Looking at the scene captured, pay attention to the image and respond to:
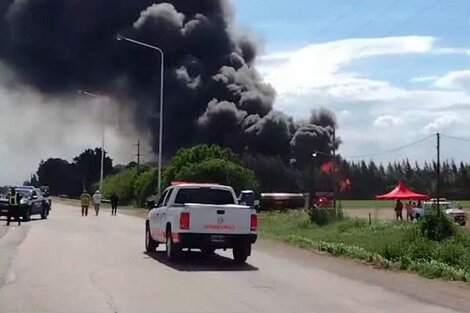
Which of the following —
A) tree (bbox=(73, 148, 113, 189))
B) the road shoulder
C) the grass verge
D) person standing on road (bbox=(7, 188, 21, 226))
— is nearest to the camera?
the road shoulder

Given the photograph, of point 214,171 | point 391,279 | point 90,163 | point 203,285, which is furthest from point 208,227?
point 90,163

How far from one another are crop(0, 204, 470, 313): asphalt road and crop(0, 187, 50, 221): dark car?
55.6ft

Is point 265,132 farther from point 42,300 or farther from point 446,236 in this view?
point 42,300

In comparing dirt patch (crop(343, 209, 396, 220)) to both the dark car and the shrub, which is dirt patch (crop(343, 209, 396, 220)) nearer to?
the shrub

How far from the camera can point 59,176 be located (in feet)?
485

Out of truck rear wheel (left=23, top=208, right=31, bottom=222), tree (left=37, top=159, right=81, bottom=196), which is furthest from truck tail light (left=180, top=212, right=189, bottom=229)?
tree (left=37, top=159, right=81, bottom=196)

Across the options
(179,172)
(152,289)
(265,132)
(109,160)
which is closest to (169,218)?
(152,289)

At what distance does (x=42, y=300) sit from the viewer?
12.2 meters

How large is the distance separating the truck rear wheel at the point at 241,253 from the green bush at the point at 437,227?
5.48 meters

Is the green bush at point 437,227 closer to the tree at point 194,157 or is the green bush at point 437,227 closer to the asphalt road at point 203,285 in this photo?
Result: the asphalt road at point 203,285

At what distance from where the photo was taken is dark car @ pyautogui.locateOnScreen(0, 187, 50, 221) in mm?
38963

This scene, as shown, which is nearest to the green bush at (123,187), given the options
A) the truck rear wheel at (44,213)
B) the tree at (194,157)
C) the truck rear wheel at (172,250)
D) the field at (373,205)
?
the tree at (194,157)

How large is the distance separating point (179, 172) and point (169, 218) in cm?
4347

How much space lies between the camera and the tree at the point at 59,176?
146m
